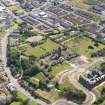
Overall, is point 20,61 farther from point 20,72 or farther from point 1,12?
point 1,12

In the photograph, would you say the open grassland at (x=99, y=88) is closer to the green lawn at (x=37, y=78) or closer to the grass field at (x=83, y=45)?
the green lawn at (x=37, y=78)

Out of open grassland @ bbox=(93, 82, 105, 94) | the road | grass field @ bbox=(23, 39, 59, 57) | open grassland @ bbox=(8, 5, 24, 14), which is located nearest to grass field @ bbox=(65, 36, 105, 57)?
grass field @ bbox=(23, 39, 59, 57)

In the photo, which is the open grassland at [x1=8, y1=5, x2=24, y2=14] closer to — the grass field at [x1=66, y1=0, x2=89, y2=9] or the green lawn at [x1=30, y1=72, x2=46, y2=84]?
the grass field at [x1=66, y1=0, x2=89, y2=9]

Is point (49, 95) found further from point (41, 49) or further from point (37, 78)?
point (41, 49)

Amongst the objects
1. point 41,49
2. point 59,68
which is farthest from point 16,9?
point 59,68

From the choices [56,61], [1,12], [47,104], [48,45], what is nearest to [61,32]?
[48,45]
